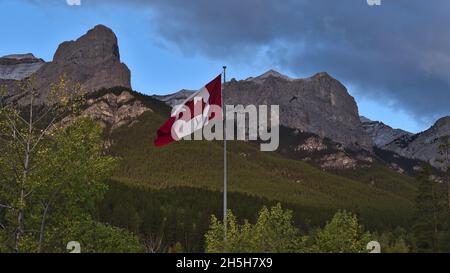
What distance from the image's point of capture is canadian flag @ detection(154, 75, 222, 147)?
25.1 meters

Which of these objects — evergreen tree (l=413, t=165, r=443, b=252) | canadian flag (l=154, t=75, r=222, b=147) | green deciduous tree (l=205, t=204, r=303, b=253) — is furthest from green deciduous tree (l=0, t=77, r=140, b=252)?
evergreen tree (l=413, t=165, r=443, b=252)

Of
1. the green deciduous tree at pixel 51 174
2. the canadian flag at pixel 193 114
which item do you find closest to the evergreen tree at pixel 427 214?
the canadian flag at pixel 193 114

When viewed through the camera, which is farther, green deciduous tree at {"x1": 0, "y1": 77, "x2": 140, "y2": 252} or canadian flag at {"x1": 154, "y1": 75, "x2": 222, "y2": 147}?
canadian flag at {"x1": 154, "y1": 75, "x2": 222, "y2": 147}

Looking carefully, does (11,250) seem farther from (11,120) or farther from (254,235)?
(254,235)

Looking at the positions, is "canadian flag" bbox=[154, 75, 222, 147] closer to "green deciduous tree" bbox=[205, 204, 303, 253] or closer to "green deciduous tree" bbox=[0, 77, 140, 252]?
"green deciduous tree" bbox=[0, 77, 140, 252]

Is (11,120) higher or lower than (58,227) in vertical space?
higher

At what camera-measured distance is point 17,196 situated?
2480cm

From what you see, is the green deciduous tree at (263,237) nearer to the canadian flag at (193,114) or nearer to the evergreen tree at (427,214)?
the canadian flag at (193,114)

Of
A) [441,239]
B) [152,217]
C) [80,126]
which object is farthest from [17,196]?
[152,217]

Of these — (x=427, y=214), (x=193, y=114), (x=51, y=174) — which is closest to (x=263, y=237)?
(x=193, y=114)

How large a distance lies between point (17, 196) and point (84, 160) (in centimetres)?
317

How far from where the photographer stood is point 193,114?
25438 mm

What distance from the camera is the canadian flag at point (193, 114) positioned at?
989 inches
